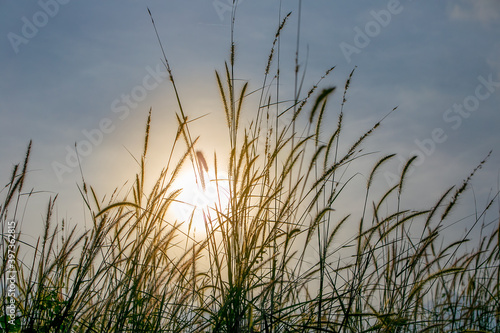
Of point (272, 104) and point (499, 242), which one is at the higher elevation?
point (272, 104)

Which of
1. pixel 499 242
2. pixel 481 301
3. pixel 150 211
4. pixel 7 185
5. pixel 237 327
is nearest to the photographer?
pixel 237 327

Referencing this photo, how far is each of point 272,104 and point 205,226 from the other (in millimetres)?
827

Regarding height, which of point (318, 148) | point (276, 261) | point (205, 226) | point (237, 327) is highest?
point (318, 148)

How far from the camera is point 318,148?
2627mm

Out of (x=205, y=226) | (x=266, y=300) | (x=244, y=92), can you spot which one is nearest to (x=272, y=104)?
(x=244, y=92)

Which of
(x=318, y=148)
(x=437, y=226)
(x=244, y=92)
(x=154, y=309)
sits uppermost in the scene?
(x=244, y=92)

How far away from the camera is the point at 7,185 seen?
271cm

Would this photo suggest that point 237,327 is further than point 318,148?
No

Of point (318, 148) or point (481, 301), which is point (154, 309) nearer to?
point (318, 148)

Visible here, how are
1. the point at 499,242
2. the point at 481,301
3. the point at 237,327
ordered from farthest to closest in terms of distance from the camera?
the point at 481,301 < the point at 499,242 < the point at 237,327

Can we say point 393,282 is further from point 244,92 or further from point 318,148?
point 244,92

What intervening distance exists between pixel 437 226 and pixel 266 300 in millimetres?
1126

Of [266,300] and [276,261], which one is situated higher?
[276,261]

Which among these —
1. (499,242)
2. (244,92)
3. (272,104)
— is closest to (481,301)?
(499,242)
